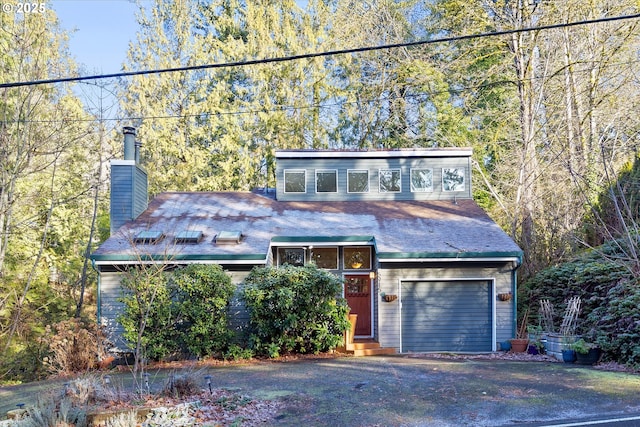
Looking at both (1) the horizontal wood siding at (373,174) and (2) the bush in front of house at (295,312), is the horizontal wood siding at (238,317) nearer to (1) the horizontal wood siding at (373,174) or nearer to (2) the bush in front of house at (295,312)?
(2) the bush in front of house at (295,312)

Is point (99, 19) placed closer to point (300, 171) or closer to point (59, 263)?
point (300, 171)

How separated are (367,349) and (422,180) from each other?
6374 millimetres

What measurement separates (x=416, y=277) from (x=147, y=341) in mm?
6466

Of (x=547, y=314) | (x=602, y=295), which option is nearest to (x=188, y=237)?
(x=547, y=314)

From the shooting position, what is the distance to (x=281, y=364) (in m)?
10.0

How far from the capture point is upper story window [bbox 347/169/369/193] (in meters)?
15.8

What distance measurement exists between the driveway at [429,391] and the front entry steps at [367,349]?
4.69 ft

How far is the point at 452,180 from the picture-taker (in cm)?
1582

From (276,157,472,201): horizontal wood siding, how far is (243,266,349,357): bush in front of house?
5117 mm

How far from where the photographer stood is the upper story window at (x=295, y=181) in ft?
52.1

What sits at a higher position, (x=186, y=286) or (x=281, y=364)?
(x=186, y=286)

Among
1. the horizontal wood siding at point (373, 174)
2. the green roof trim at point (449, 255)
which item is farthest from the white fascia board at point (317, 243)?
the horizontal wood siding at point (373, 174)

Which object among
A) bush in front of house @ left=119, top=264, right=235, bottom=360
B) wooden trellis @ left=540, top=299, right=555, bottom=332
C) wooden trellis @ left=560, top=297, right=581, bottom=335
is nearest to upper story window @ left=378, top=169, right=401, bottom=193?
wooden trellis @ left=540, top=299, right=555, bottom=332

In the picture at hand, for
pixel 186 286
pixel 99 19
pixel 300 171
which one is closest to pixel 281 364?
pixel 186 286
